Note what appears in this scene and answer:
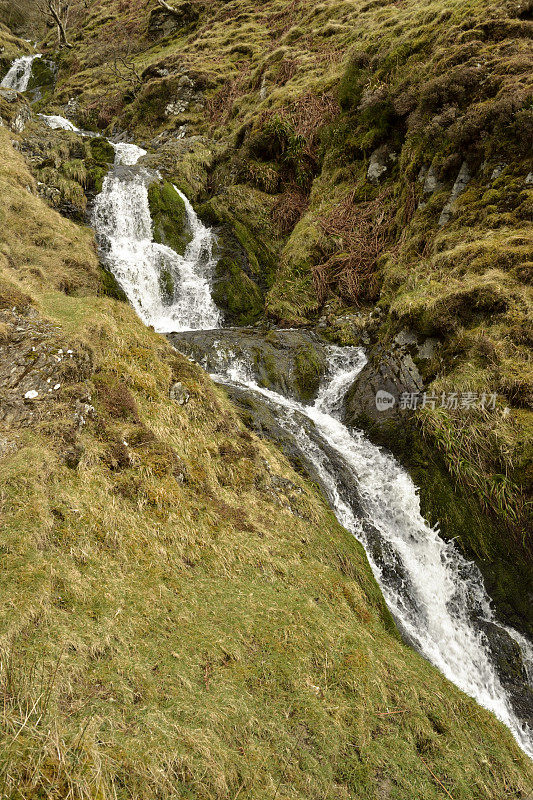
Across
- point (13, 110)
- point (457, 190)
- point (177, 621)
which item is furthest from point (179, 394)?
point (13, 110)

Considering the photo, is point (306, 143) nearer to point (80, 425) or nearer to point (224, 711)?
point (80, 425)

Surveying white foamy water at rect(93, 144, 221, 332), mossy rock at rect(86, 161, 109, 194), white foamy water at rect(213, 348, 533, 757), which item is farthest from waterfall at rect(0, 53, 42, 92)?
white foamy water at rect(213, 348, 533, 757)

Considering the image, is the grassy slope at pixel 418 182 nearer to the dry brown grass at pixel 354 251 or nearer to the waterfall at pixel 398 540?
the dry brown grass at pixel 354 251

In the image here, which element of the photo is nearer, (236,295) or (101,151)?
(236,295)

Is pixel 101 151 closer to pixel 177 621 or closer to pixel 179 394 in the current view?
pixel 179 394

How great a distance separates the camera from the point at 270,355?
1266 centimetres

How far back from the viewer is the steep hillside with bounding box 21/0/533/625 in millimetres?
7957

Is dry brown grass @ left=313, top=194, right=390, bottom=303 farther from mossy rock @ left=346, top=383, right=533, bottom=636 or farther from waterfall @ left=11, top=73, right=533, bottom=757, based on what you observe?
mossy rock @ left=346, top=383, right=533, bottom=636

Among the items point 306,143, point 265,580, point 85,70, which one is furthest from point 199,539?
point 85,70

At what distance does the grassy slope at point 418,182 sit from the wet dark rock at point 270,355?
7.11ft

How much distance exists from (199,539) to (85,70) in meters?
55.3

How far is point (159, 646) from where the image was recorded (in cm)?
374

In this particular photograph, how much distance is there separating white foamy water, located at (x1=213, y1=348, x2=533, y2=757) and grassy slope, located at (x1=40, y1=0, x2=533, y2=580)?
39.3 inches

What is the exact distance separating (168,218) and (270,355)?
432 inches
